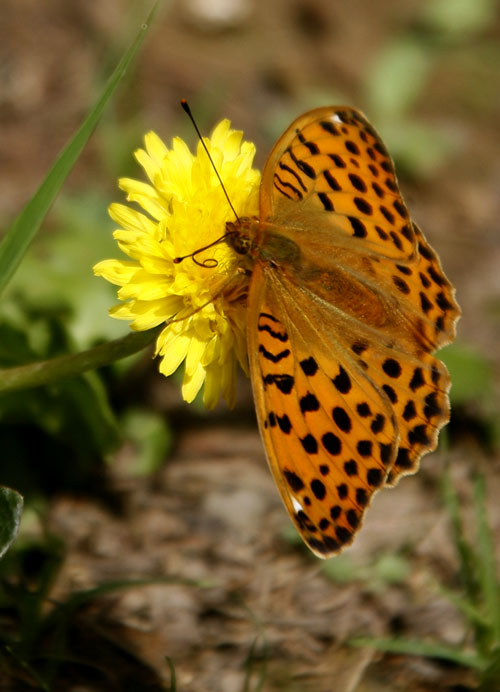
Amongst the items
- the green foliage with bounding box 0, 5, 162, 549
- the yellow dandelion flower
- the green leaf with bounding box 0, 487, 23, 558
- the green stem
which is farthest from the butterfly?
the green leaf with bounding box 0, 487, 23, 558

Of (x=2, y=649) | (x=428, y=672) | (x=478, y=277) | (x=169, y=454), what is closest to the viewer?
(x=2, y=649)

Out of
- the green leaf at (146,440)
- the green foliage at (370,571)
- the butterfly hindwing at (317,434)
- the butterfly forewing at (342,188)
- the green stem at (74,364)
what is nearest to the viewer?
the butterfly hindwing at (317,434)

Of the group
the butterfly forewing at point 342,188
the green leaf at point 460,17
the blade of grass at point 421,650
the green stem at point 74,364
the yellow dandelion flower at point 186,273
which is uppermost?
the green leaf at point 460,17

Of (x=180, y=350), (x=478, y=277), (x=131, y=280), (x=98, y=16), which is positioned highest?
(x=98, y=16)

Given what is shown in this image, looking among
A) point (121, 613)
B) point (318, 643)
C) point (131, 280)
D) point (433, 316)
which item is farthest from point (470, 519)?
point (131, 280)

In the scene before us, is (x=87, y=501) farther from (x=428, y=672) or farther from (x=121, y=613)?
(x=428, y=672)

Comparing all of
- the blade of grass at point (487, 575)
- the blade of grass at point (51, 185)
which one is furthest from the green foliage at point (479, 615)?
the blade of grass at point (51, 185)

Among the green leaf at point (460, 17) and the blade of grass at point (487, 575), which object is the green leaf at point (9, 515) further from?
the green leaf at point (460, 17)
